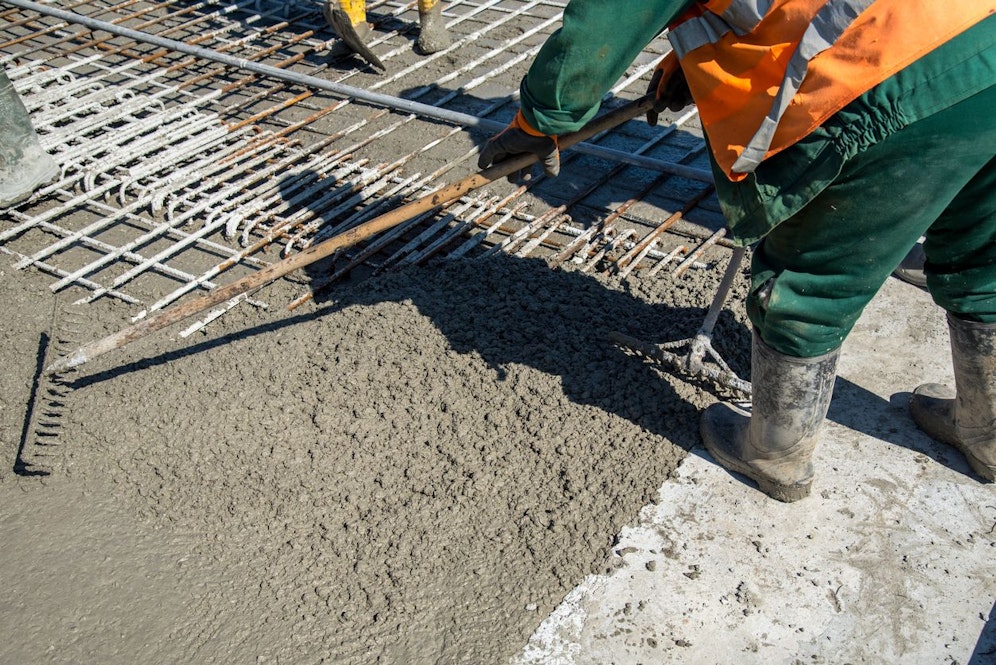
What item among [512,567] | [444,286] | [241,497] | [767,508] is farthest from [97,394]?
[767,508]

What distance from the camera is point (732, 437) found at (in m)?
2.91

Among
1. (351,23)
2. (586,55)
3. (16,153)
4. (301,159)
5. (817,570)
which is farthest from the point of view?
(351,23)

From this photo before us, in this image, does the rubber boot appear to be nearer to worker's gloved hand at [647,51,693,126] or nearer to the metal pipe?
the metal pipe

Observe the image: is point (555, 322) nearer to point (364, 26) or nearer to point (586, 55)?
point (586, 55)

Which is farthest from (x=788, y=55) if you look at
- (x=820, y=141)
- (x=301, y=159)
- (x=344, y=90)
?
(x=344, y=90)

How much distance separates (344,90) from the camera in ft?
16.9

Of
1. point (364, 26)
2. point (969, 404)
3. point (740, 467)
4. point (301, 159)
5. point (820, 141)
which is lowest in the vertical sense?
point (301, 159)

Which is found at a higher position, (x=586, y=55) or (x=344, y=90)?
(x=586, y=55)

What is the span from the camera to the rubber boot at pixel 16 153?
4234mm

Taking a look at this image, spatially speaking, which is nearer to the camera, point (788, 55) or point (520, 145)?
point (788, 55)

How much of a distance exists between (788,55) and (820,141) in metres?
0.21

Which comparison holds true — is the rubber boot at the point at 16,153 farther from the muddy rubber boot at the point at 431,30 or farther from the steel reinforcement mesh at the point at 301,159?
the muddy rubber boot at the point at 431,30

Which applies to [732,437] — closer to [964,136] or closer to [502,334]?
[502,334]

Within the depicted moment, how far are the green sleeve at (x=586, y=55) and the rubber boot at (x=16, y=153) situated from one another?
9.79 feet
